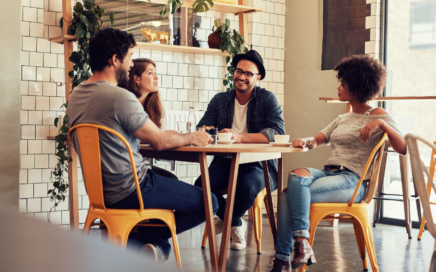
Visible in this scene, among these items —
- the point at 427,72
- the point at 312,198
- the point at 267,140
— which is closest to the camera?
the point at 312,198

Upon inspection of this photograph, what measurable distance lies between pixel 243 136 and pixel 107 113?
115 cm

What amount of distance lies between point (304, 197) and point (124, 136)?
3.38ft

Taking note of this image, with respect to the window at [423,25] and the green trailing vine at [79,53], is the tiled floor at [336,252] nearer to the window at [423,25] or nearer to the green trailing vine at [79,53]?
the green trailing vine at [79,53]

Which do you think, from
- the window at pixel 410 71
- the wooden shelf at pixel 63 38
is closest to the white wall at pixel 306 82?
the window at pixel 410 71

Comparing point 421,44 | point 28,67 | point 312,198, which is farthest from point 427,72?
point 28,67

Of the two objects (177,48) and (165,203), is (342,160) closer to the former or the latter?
(165,203)

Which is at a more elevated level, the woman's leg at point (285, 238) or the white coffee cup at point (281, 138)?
the white coffee cup at point (281, 138)

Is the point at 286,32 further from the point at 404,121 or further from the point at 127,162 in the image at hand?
the point at 127,162

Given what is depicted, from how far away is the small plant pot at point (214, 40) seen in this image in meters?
4.45

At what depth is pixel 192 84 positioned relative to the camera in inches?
186

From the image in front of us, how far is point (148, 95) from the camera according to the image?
11.0 feet

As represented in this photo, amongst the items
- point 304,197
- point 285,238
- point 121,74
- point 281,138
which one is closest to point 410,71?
point 281,138

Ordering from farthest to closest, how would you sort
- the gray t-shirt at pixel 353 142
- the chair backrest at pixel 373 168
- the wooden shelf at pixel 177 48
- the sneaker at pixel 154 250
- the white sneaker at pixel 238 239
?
the wooden shelf at pixel 177 48 < the white sneaker at pixel 238 239 < the gray t-shirt at pixel 353 142 < the chair backrest at pixel 373 168 < the sneaker at pixel 154 250

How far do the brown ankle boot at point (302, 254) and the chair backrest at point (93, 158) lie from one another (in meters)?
0.86
